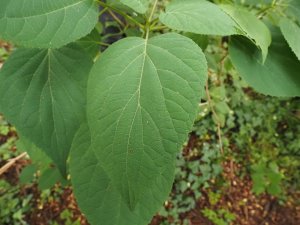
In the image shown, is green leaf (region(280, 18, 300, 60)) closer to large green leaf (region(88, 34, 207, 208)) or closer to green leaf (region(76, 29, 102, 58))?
large green leaf (region(88, 34, 207, 208))

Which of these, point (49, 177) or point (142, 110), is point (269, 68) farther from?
point (49, 177)

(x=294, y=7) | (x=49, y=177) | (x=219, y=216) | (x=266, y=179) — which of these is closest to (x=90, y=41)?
(x=294, y=7)

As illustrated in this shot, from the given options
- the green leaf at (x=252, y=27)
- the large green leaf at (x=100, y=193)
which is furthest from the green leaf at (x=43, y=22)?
the green leaf at (x=252, y=27)

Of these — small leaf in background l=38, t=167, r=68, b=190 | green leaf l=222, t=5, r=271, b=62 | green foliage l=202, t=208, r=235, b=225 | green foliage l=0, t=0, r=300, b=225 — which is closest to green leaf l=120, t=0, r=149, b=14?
green foliage l=0, t=0, r=300, b=225

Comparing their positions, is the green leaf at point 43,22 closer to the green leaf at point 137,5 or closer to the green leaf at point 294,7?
the green leaf at point 137,5

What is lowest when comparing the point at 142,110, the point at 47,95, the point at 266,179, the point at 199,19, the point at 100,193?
the point at 266,179

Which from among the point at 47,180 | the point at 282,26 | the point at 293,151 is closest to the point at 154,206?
the point at 282,26
